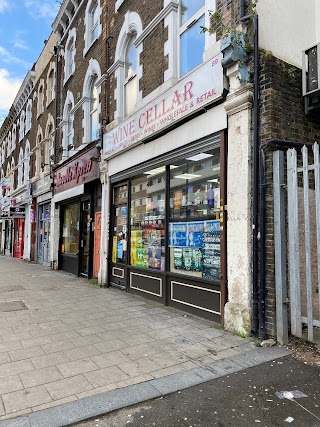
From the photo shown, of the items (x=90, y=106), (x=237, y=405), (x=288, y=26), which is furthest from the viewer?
(x=90, y=106)

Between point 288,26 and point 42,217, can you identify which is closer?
point 288,26

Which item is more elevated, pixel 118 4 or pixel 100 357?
pixel 118 4

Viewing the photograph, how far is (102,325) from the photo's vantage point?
18.6 ft

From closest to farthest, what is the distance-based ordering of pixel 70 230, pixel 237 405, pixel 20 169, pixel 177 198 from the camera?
1. pixel 237 405
2. pixel 177 198
3. pixel 70 230
4. pixel 20 169

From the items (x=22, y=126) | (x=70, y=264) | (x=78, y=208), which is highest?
(x=22, y=126)

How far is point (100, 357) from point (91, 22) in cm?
1178

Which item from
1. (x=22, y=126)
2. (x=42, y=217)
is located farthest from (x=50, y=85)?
(x=22, y=126)

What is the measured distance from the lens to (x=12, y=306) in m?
7.04

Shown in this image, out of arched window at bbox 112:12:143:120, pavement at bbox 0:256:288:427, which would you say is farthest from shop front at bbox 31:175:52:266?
pavement at bbox 0:256:288:427

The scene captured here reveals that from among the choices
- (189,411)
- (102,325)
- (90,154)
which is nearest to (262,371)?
(189,411)

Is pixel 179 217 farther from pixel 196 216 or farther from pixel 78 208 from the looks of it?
pixel 78 208

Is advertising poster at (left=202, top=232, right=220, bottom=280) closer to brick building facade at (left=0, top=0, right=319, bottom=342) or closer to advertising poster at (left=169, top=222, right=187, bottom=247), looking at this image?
brick building facade at (left=0, top=0, right=319, bottom=342)

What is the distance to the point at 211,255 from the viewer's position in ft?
19.4

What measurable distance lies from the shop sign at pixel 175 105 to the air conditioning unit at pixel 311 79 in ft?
4.09
